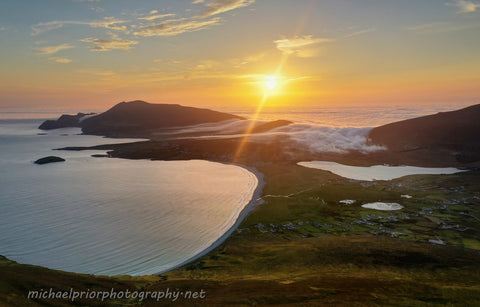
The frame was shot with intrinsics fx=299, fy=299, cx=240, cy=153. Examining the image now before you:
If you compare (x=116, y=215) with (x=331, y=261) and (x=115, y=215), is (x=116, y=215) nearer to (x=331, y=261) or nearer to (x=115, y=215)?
(x=115, y=215)

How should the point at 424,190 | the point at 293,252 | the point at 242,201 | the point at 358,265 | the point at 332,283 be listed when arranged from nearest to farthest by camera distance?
the point at 332,283, the point at 358,265, the point at 293,252, the point at 242,201, the point at 424,190

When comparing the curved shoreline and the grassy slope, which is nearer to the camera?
the grassy slope

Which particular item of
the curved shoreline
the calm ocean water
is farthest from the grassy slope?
the calm ocean water

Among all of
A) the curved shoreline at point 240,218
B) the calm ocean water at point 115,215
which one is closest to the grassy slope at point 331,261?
the curved shoreline at point 240,218

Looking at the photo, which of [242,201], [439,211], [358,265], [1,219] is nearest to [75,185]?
[1,219]

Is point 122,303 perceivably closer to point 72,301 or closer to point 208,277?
point 72,301

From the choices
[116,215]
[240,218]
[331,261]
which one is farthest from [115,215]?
[331,261]

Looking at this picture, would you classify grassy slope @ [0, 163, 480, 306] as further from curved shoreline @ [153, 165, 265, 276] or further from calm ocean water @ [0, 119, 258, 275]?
calm ocean water @ [0, 119, 258, 275]
